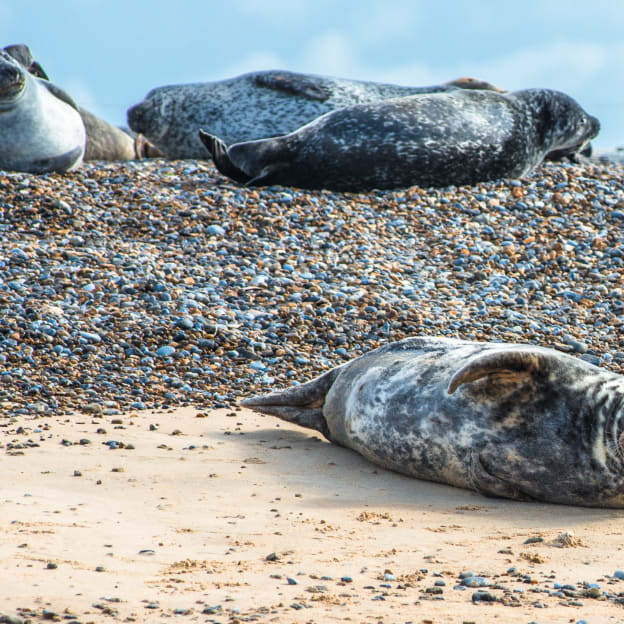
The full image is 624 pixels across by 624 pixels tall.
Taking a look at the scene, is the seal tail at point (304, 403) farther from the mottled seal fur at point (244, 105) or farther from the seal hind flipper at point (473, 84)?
the seal hind flipper at point (473, 84)

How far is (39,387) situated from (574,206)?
5.99 metres

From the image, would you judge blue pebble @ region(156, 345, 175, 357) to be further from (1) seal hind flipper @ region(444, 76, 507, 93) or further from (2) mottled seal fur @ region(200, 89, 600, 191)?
(1) seal hind flipper @ region(444, 76, 507, 93)

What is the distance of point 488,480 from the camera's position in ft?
13.1

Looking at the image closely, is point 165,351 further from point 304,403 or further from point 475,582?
point 475,582

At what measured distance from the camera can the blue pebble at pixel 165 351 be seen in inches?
241

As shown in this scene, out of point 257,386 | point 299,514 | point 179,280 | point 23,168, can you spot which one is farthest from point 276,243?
point 299,514

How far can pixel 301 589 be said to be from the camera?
263 centimetres

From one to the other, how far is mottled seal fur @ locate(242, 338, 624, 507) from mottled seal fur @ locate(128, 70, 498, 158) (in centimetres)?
773

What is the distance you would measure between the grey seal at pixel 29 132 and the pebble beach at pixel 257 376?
28cm

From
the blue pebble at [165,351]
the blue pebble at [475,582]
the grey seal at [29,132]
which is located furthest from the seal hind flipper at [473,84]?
the blue pebble at [475,582]

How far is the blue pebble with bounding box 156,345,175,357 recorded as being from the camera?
611cm

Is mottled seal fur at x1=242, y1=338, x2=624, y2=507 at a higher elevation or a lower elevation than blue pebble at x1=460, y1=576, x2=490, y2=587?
higher

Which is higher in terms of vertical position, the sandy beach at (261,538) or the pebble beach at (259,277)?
the pebble beach at (259,277)

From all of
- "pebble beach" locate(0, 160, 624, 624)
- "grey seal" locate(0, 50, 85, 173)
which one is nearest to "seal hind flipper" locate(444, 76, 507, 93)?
"pebble beach" locate(0, 160, 624, 624)
